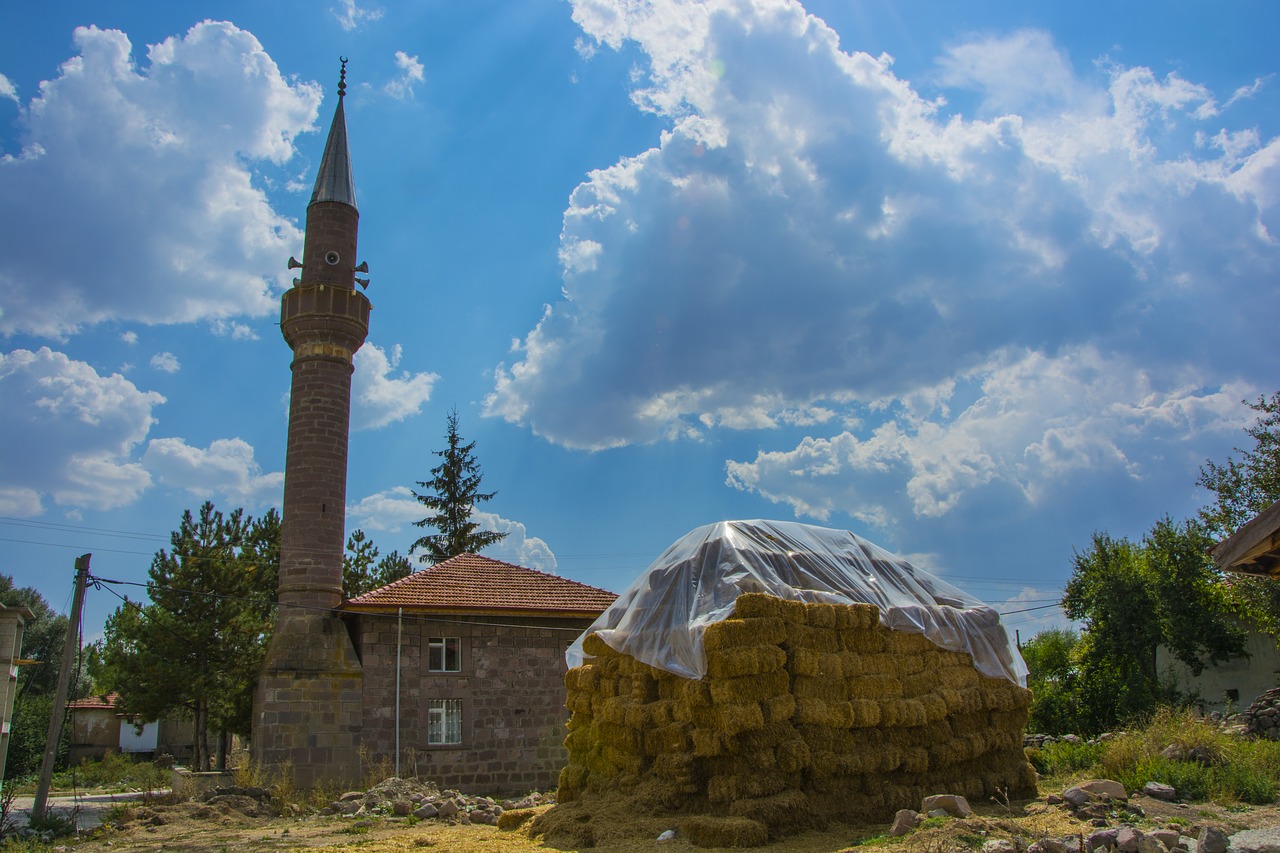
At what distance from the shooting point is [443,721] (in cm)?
1969

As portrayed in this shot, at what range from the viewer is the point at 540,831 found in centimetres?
1039

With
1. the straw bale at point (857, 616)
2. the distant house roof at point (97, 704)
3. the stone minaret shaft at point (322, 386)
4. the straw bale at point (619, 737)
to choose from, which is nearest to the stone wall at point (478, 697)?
the stone minaret shaft at point (322, 386)

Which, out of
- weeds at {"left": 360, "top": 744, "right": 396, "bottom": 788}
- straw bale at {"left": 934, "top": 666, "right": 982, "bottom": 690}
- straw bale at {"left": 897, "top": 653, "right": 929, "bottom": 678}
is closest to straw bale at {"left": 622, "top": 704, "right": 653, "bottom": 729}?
straw bale at {"left": 897, "top": 653, "right": 929, "bottom": 678}

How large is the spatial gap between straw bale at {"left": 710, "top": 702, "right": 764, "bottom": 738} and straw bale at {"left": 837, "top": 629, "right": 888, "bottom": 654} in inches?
62.3

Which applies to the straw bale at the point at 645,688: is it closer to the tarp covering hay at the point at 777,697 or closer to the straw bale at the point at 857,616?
the tarp covering hay at the point at 777,697

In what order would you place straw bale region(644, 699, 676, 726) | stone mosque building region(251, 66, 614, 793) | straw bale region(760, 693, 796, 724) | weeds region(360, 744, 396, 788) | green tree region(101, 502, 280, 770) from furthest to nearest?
green tree region(101, 502, 280, 770)
stone mosque building region(251, 66, 614, 793)
weeds region(360, 744, 396, 788)
straw bale region(644, 699, 676, 726)
straw bale region(760, 693, 796, 724)

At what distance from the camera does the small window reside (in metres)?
20.0

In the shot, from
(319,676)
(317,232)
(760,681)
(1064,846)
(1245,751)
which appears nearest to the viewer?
(1064,846)

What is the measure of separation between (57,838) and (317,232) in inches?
532

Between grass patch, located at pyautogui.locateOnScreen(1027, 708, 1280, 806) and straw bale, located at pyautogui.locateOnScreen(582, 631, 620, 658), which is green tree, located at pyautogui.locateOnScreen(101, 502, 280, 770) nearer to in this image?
straw bale, located at pyautogui.locateOnScreen(582, 631, 620, 658)

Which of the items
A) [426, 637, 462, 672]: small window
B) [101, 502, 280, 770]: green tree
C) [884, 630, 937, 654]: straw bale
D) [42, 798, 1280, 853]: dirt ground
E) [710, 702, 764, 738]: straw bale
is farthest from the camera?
[101, 502, 280, 770]: green tree

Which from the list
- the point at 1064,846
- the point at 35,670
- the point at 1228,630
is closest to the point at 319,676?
the point at 1064,846

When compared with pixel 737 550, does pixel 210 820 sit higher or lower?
lower

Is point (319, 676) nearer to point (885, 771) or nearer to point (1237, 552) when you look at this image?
point (885, 771)
